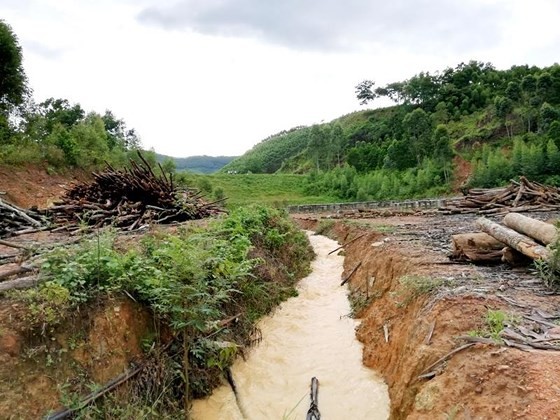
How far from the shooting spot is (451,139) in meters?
59.5

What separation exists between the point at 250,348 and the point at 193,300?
8.37ft

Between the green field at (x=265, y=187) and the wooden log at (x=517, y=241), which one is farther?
the green field at (x=265, y=187)

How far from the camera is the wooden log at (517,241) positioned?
6803 mm

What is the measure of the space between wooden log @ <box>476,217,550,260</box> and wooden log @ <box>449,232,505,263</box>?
196mm

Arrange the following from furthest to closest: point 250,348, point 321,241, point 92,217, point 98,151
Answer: point 98,151
point 321,241
point 92,217
point 250,348

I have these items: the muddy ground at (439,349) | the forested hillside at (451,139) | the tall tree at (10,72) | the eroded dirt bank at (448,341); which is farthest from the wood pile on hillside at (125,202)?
the forested hillside at (451,139)

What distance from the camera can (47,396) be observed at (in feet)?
13.4

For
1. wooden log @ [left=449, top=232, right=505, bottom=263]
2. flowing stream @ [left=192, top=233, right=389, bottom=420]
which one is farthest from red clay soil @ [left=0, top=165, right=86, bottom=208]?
wooden log @ [left=449, top=232, right=505, bottom=263]

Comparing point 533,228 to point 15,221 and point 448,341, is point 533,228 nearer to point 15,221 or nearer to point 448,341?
point 448,341

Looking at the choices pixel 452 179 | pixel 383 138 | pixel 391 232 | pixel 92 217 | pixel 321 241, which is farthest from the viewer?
pixel 383 138

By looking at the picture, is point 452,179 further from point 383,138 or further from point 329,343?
point 329,343

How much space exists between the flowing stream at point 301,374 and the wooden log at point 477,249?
2.54m

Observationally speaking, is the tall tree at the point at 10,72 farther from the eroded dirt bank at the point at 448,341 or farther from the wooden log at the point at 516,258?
the wooden log at the point at 516,258

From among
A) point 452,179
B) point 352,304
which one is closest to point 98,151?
point 352,304
